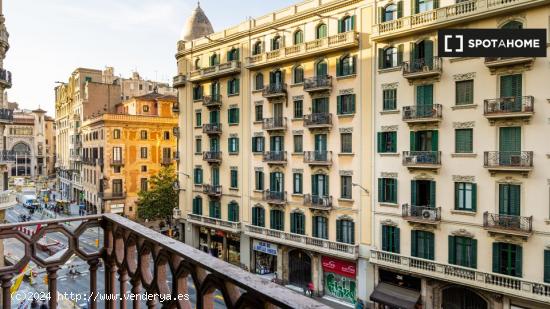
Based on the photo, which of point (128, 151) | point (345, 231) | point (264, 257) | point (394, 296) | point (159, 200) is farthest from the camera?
point (128, 151)

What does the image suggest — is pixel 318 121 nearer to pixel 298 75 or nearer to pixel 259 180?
pixel 298 75

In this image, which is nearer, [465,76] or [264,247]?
[465,76]

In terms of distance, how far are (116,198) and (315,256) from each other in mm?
35872

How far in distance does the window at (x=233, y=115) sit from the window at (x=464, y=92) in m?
19.1

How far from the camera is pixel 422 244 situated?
24547 millimetres

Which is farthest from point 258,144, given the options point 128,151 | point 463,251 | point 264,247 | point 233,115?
point 128,151

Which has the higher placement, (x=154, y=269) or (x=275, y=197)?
(x=154, y=269)

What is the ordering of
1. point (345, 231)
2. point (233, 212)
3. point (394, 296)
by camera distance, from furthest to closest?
1. point (233, 212)
2. point (345, 231)
3. point (394, 296)

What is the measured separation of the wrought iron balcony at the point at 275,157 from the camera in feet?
104

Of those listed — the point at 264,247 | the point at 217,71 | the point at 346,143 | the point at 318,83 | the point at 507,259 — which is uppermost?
the point at 217,71

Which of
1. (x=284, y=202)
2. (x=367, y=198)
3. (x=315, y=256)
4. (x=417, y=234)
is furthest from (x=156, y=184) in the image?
(x=417, y=234)

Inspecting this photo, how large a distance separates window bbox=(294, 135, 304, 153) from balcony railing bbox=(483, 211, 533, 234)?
Answer: 13.8m

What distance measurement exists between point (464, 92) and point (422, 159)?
4.63 m

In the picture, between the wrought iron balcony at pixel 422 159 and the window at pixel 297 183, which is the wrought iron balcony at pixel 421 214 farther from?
the window at pixel 297 183
